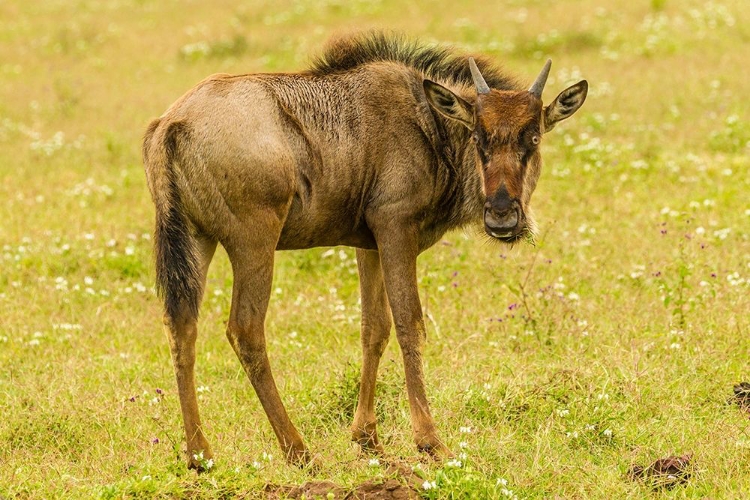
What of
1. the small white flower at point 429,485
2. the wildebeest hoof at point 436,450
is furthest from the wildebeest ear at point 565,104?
the small white flower at point 429,485

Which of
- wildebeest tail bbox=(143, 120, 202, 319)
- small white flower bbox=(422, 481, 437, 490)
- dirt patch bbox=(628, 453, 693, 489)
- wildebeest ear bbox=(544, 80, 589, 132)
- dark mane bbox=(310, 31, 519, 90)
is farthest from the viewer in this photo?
dark mane bbox=(310, 31, 519, 90)

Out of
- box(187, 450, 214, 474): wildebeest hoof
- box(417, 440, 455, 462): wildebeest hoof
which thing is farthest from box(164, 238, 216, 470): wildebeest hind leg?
box(417, 440, 455, 462): wildebeest hoof

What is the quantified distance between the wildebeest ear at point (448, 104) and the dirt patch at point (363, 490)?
2396mm

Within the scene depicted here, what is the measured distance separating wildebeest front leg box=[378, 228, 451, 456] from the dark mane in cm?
134

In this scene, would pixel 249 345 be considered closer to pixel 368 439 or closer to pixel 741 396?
pixel 368 439

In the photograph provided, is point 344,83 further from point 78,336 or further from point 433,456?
point 78,336

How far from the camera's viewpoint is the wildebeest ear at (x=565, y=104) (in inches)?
258

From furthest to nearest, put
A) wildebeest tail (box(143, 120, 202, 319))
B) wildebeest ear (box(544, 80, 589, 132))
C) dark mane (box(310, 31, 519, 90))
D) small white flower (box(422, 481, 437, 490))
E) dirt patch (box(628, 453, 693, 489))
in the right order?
dark mane (box(310, 31, 519, 90))
wildebeest ear (box(544, 80, 589, 132))
wildebeest tail (box(143, 120, 202, 319))
dirt patch (box(628, 453, 693, 489))
small white flower (box(422, 481, 437, 490))

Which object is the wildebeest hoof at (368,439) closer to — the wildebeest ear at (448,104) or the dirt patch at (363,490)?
the dirt patch at (363,490)

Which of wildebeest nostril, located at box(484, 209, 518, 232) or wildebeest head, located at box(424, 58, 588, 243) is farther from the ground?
wildebeest head, located at box(424, 58, 588, 243)

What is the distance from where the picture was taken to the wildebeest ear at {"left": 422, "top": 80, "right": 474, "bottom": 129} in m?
6.45

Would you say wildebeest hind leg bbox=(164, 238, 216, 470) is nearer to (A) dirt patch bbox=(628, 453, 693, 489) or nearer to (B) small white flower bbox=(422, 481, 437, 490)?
(B) small white flower bbox=(422, 481, 437, 490)

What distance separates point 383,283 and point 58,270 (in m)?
4.36

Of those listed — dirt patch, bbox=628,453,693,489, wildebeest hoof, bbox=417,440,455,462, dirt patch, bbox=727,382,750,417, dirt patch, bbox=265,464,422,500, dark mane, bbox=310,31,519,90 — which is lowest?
dirt patch, bbox=628,453,693,489
